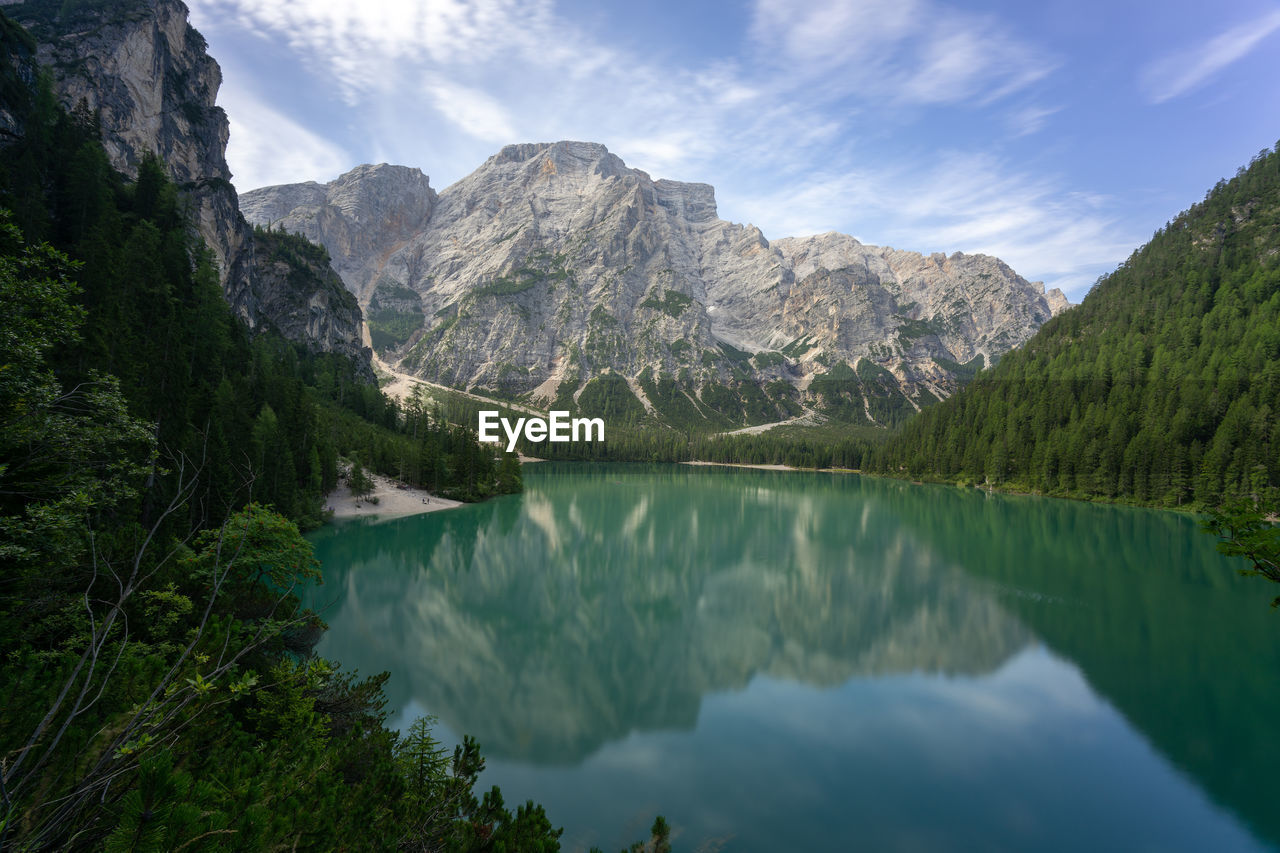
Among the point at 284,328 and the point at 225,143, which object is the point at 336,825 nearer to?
the point at 284,328

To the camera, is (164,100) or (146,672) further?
(164,100)

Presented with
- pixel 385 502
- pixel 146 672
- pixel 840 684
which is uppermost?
pixel 146 672

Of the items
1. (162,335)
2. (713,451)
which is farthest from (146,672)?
(713,451)

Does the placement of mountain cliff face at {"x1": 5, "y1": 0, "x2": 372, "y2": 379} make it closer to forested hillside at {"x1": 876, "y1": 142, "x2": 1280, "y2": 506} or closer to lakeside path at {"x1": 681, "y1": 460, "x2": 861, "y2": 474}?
lakeside path at {"x1": 681, "y1": 460, "x2": 861, "y2": 474}

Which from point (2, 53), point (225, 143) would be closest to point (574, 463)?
point (225, 143)

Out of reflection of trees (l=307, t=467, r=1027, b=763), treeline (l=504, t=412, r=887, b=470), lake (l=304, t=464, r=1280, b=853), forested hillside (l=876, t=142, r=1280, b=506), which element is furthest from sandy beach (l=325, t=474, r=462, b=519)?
treeline (l=504, t=412, r=887, b=470)

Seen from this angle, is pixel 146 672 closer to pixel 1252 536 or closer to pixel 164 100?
pixel 1252 536

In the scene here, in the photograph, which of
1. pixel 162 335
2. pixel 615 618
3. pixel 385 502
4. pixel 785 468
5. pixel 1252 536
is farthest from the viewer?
pixel 785 468
